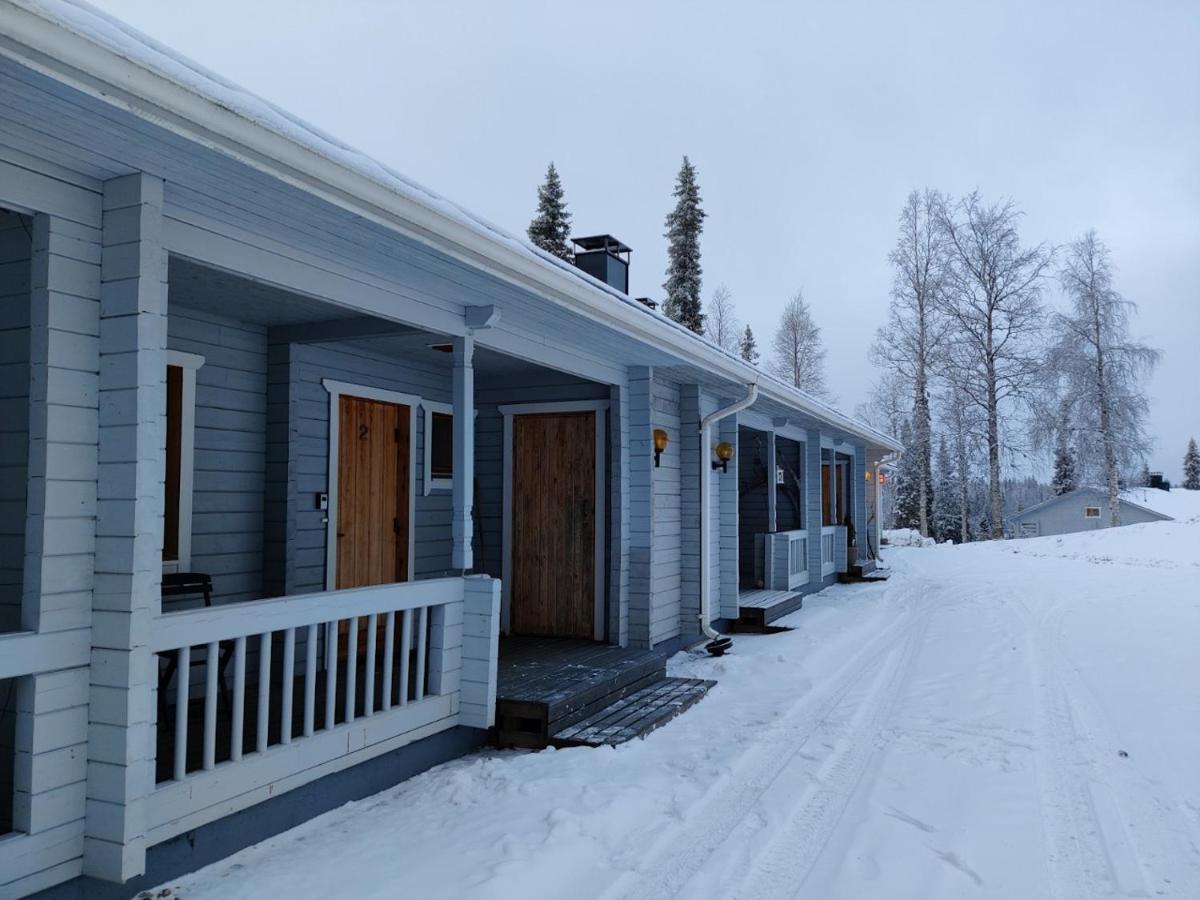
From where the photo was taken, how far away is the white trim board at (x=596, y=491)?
669 cm

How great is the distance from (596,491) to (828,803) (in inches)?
136

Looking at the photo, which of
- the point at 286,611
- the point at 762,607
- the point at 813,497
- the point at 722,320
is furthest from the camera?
the point at 722,320

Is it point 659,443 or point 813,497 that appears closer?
point 659,443

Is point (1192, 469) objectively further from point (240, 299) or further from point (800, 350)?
point (240, 299)

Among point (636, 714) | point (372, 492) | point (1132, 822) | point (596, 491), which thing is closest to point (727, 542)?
point (596, 491)

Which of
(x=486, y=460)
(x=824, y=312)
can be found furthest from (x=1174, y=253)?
(x=486, y=460)

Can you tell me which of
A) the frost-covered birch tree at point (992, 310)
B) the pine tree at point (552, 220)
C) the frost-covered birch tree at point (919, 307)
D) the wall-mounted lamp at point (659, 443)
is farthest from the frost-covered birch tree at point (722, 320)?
the wall-mounted lamp at point (659, 443)

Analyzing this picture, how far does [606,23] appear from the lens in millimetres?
22578

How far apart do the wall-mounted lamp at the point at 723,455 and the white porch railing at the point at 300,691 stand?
4.03 m

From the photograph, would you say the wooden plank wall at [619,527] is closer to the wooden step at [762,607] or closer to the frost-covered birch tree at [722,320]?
the wooden step at [762,607]

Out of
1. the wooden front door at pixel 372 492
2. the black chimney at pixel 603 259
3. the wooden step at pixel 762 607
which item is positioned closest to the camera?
the wooden front door at pixel 372 492

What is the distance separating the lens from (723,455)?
27.1 ft

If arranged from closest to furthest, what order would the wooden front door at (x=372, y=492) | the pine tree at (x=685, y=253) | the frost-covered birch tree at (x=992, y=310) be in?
1. the wooden front door at (x=372, y=492)
2. the frost-covered birch tree at (x=992, y=310)
3. the pine tree at (x=685, y=253)

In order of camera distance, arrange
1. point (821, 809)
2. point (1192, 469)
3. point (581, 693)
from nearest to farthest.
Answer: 1. point (821, 809)
2. point (581, 693)
3. point (1192, 469)
